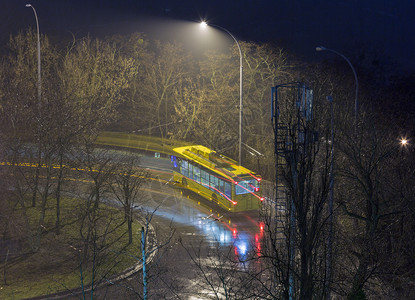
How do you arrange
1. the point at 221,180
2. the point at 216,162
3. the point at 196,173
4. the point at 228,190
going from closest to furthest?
the point at 228,190 → the point at 221,180 → the point at 216,162 → the point at 196,173

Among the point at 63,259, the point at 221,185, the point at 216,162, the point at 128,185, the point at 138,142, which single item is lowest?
the point at 63,259

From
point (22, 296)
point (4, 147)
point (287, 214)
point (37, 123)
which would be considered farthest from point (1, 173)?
point (287, 214)

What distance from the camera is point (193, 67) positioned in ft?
147

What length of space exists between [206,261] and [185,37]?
124ft

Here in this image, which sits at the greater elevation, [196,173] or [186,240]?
[196,173]

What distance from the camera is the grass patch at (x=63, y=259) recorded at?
16.7 metres

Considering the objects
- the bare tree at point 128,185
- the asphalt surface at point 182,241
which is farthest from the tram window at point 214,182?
the bare tree at point 128,185

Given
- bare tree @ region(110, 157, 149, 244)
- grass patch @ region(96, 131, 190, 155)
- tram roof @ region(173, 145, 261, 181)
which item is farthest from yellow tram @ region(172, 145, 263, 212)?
grass patch @ region(96, 131, 190, 155)

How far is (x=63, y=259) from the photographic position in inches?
756

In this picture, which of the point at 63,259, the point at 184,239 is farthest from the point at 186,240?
the point at 63,259

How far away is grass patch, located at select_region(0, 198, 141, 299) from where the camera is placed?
658 inches

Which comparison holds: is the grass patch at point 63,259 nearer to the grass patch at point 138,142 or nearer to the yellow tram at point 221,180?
the yellow tram at point 221,180

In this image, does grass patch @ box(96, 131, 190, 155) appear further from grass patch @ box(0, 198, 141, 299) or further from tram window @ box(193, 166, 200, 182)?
grass patch @ box(0, 198, 141, 299)

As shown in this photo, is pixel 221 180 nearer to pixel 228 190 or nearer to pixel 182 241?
pixel 228 190
